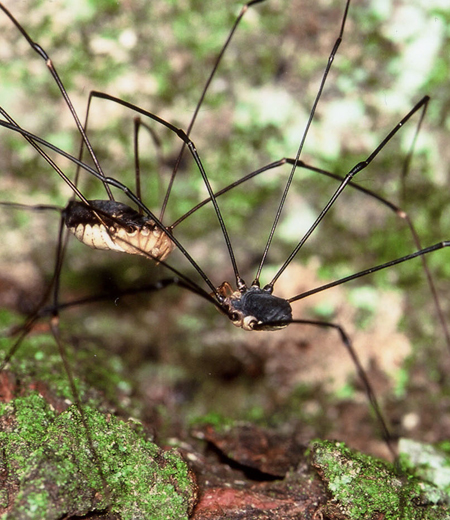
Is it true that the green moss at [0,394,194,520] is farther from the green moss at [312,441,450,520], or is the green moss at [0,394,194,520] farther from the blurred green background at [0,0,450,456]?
the blurred green background at [0,0,450,456]

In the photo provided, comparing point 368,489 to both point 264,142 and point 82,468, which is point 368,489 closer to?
point 82,468

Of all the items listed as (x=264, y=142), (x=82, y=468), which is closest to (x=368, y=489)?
(x=82, y=468)

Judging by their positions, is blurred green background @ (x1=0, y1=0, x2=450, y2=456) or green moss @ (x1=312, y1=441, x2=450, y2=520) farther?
blurred green background @ (x1=0, y1=0, x2=450, y2=456)

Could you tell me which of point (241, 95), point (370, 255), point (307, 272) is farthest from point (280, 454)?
point (241, 95)

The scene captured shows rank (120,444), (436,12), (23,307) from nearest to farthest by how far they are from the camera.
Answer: (120,444) < (436,12) < (23,307)

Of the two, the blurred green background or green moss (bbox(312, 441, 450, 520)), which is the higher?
the blurred green background

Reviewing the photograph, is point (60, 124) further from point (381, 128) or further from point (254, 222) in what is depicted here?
point (381, 128)

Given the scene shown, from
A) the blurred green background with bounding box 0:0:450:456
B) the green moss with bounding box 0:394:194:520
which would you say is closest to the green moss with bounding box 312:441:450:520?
the green moss with bounding box 0:394:194:520
